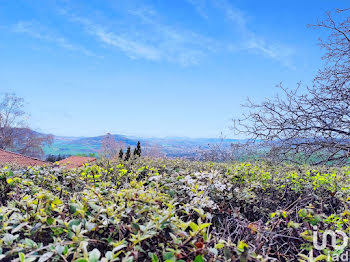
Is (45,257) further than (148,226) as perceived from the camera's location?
No

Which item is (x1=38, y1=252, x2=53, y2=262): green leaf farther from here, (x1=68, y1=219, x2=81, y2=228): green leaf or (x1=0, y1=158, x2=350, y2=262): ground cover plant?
(x1=68, y1=219, x2=81, y2=228): green leaf

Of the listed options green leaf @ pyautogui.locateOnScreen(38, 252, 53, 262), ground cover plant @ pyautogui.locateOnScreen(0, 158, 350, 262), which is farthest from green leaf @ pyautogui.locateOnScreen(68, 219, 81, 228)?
green leaf @ pyautogui.locateOnScreen(38, 252, 53, 262)

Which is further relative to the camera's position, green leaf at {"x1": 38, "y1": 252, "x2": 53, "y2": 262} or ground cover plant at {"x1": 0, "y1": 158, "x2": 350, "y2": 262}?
ground cover plant at {"x1": 0, "y1": 158, "x2": 350, "y2": 262}

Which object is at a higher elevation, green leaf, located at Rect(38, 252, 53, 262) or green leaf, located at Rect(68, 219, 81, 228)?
green leaf, located at Rect(68, 219, 81, 228)

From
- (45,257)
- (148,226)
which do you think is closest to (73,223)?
(45,257)

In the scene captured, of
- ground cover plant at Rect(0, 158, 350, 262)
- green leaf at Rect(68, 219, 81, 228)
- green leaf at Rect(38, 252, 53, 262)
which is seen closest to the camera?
green leaf at Rect(38, 252, 53, 262)

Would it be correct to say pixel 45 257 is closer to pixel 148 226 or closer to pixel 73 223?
pixel 73 223

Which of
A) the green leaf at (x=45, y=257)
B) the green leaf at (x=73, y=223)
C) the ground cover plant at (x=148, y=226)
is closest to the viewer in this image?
the green leaf at (x=45, y=257)

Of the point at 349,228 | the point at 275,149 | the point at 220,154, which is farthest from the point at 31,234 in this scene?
the point at 220,154

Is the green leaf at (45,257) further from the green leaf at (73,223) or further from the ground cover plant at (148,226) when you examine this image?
the green leaf at (73,223)

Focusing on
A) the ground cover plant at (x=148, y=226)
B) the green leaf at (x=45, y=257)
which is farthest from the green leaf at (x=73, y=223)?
the green leaf at (x=45, y=257)

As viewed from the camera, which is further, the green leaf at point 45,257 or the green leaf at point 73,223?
the green leaf at point 73,223

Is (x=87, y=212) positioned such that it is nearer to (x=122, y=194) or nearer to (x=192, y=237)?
(x=122, y=194)

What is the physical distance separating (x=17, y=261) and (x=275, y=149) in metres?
7.94
